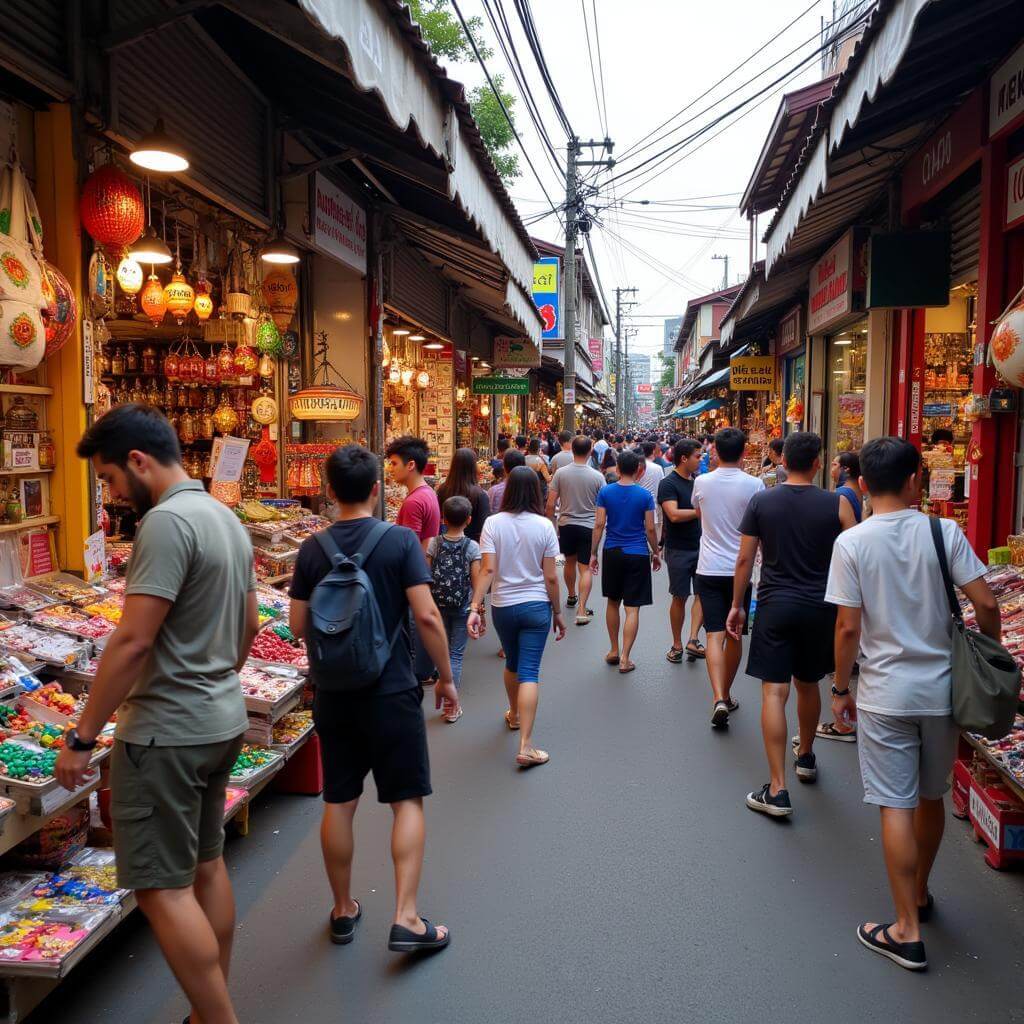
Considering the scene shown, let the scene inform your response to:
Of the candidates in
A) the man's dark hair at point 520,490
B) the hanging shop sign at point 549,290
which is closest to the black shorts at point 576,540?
the man's dark hair at point 520,490

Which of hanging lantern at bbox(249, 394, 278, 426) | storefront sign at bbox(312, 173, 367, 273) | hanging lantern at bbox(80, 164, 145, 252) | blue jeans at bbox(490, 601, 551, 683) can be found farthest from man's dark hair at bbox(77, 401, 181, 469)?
hanging lantern at bbox(249, 394, 278, 426)

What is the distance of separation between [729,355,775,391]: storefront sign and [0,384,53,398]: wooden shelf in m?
16.7

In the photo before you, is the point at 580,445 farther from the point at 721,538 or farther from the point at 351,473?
the point at 351,473

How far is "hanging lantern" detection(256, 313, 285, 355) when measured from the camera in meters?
7.73

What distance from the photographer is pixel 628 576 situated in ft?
24.7

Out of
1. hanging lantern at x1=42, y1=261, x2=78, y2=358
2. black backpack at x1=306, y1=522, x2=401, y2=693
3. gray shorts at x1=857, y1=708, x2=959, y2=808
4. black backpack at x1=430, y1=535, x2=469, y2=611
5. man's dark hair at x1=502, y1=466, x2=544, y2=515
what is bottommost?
gray shorts at x1=857, y1=708, x2=959, y2=808

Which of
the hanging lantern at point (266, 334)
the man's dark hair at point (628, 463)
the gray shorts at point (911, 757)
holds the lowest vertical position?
the gray shorts at point (911, 757)

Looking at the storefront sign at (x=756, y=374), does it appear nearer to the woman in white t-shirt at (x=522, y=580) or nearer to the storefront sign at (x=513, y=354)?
the storefront sign at (x=513, y=354)

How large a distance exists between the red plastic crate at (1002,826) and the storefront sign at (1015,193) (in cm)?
427

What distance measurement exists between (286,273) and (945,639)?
20.2ft

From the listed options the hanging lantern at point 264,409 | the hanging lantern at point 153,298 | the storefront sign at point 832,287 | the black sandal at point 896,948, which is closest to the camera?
the black sandal at point 896,948

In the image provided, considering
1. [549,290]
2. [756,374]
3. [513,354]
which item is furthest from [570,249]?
[549,290]

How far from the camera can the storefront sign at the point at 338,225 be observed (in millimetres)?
7684

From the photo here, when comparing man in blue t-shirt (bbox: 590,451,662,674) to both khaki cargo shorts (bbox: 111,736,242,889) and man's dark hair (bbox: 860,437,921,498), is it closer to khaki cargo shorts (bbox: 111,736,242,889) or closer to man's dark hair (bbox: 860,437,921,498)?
man's dark hair (bbox: 860,437,921,498)
